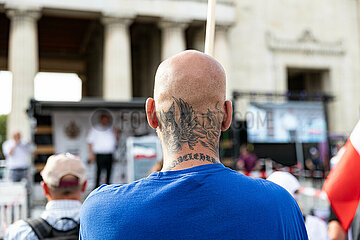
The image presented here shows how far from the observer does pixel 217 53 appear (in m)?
23.6

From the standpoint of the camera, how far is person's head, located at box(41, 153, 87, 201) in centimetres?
292

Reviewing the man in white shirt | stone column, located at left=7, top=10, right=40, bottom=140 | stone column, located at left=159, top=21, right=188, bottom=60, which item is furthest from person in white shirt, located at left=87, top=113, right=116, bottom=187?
stone column, located at left=159, top=21, right=188, bottom=60

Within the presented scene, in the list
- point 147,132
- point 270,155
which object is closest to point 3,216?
point 147,132

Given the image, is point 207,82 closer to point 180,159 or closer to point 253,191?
point 180,159

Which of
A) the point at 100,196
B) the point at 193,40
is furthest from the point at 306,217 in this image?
the point at 193,40

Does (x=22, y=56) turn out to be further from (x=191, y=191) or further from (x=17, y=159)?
(x=191, y=191)

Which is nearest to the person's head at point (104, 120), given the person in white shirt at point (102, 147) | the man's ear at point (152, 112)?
the person in white shirt at point (102, 147)

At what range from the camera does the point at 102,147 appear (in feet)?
37.7

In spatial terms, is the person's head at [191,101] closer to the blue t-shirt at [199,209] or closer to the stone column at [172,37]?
the blue t-shirt at [199,209]

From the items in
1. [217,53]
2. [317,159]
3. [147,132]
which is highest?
[217,53]

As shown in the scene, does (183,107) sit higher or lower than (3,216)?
higher

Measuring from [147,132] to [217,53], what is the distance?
40.2ft

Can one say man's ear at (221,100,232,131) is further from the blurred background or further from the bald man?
the blurred background

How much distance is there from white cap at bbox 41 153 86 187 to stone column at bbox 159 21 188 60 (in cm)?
1984
